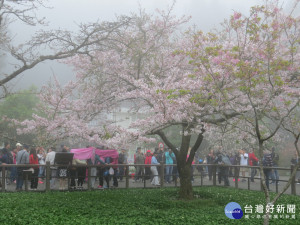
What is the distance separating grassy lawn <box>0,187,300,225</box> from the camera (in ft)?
27.1

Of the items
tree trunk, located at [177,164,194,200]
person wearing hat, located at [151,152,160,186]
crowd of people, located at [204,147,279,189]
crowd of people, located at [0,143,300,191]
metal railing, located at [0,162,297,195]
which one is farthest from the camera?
person wearing hat, located at [151,152,160,186]

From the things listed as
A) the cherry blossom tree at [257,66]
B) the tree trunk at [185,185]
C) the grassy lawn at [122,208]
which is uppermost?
the cherry blossom tree at [257,66]

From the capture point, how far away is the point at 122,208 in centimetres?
1005

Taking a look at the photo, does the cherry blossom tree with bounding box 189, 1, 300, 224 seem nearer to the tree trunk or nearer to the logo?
the logo

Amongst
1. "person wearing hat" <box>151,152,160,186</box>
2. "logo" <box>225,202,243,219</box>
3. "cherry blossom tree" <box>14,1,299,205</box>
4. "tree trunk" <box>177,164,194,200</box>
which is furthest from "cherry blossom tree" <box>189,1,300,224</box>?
"person wearing hat" <box>151,152,160,186</box>

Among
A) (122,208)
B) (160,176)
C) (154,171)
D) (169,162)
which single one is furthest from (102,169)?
(122,208)

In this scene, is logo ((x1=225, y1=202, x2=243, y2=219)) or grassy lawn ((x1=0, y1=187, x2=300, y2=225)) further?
logo ((x1=225, y1=202, x2=243, y2=219))

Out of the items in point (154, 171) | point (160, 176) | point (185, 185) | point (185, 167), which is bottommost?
point (185, 185)

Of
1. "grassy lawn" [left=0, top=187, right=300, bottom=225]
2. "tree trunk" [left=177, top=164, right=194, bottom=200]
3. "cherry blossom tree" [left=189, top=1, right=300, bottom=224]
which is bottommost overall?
"grassy lawn" [left=0, top=187, right=300, bottom=225]

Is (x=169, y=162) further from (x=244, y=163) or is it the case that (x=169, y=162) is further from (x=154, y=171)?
(x=244, y=163)

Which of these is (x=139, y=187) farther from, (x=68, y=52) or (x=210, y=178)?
(x=68, y=52)

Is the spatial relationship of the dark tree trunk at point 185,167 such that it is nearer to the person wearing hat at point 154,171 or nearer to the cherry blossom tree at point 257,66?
the cherry blossom tree at point 257,66

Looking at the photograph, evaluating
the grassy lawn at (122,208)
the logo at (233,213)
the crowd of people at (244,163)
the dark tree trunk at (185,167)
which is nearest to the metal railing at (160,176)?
the crowd of people at (244,163)

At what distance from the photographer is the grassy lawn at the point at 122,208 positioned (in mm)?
8258
